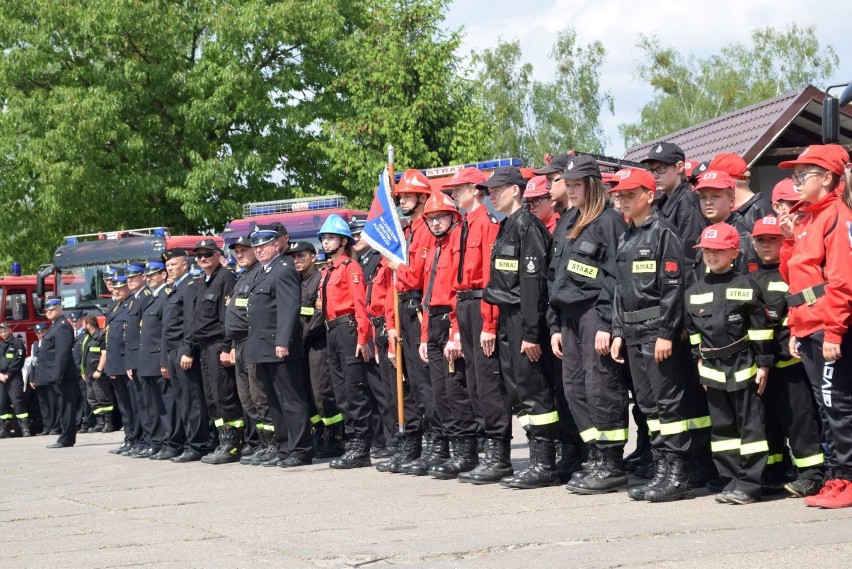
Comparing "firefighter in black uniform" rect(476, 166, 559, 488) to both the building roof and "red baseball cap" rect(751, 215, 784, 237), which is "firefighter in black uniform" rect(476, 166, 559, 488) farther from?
the building roof

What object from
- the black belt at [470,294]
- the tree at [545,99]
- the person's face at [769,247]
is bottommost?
the black belt at [470,294]

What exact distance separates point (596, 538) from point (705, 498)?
1605 millimetres

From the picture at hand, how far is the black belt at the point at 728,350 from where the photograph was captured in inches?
306

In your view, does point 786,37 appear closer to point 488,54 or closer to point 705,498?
point 488,54

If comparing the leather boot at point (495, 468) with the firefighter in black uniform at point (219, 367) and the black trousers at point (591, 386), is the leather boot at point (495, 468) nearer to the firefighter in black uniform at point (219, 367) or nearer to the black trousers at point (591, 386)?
the black trousers at point (591, 386)

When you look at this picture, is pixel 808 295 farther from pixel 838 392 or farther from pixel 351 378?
pixel 351 378

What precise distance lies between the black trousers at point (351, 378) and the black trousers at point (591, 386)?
3341 mm

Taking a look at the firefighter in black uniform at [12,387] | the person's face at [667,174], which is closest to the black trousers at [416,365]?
the person's face at [667,174]

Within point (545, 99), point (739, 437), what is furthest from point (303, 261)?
point (545, 99)

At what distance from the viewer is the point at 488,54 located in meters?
58.7

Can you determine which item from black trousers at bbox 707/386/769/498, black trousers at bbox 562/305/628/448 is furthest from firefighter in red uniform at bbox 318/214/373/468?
black trousers at bbox 707/386/769/498

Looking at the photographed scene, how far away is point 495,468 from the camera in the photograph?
962 cm

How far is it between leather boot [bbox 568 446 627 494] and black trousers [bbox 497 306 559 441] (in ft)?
2.13

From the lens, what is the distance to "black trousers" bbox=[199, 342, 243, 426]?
12.8 metres
